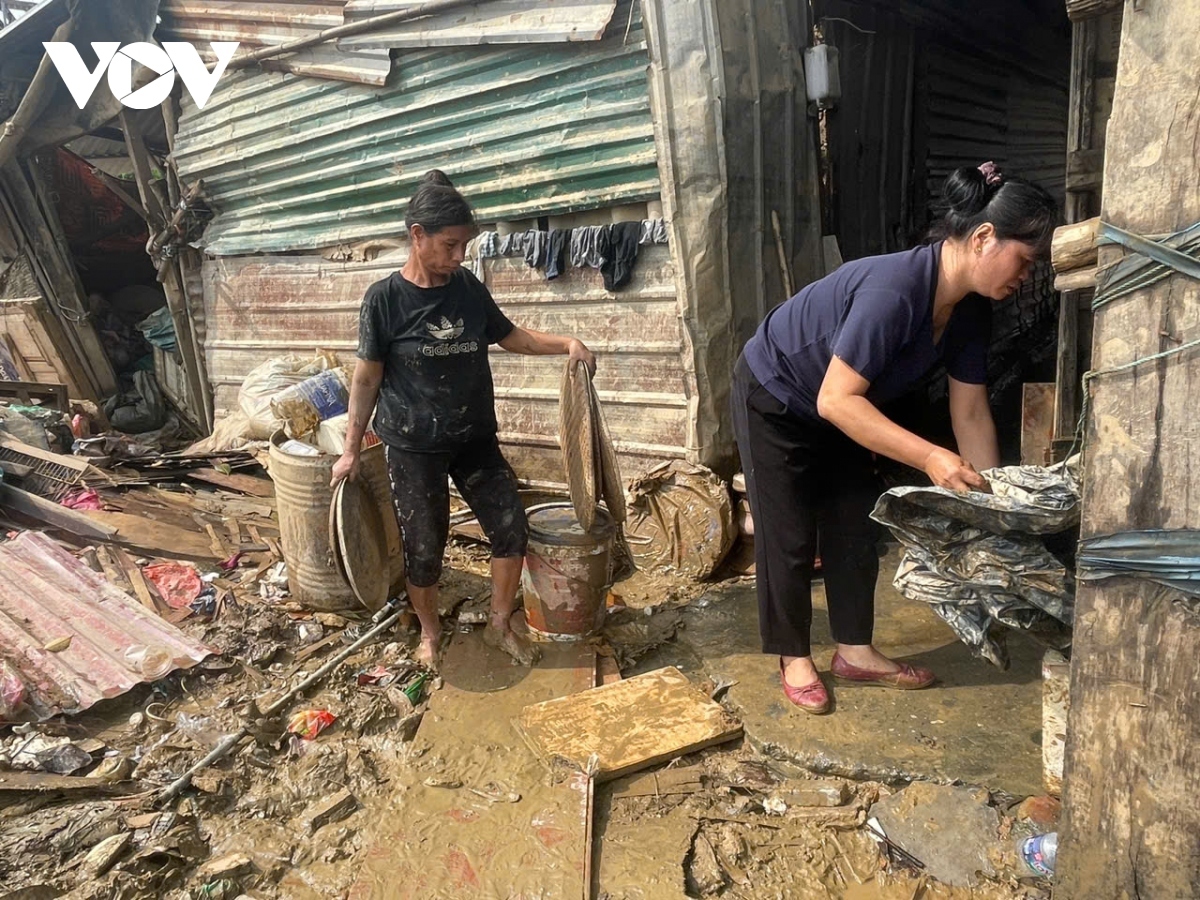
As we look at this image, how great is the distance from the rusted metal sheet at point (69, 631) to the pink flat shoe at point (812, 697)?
283 centimetres

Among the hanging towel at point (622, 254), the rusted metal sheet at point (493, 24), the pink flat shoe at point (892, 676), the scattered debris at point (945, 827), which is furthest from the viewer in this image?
the hanging towel at point (622, 254)

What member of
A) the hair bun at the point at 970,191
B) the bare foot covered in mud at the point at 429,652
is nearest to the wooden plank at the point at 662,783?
the bare foot covered in mud at the point at 429,652

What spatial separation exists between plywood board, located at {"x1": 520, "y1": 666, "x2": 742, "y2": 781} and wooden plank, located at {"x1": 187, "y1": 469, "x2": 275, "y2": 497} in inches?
158

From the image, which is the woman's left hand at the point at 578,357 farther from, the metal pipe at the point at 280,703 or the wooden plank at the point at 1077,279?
the wooden plank at the point at 1077,279

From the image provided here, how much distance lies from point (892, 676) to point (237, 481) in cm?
544

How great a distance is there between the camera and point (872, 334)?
2.38 m

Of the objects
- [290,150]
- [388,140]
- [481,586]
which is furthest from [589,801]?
[290,150]

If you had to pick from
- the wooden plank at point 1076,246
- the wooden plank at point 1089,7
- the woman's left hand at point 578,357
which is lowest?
the woman's left hand at point 578,357

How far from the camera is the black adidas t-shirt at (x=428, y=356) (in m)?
3.34

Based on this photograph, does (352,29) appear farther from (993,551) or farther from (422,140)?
(993,551)

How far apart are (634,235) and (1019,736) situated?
3.23m

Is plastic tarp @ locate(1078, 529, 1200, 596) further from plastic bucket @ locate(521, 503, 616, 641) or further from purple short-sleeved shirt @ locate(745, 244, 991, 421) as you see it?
plastic bucket @ locate(521, 503, 616, 641)

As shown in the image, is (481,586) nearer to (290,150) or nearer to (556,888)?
(556,888)

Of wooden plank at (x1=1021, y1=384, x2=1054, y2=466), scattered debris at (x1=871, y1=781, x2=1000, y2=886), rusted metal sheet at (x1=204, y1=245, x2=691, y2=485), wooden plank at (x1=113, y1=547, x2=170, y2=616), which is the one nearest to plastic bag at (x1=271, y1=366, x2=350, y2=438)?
rusted metal sheet at (x1=204, y1=245, x2=691, y2=485)
